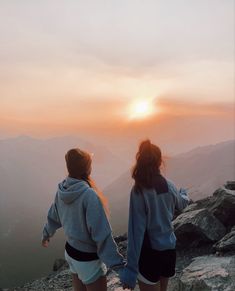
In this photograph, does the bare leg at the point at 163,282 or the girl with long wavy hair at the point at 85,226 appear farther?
the bare leg at the point at 163,282

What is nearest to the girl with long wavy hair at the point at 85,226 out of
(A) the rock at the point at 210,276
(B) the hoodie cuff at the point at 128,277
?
(B) the hoodie cuff at the point at 128,277

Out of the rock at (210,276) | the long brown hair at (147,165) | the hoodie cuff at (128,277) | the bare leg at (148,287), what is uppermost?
the long brown hair at (147,165)

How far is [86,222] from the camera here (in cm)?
630

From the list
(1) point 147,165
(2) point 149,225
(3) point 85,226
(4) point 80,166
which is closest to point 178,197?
(2) point 149,225

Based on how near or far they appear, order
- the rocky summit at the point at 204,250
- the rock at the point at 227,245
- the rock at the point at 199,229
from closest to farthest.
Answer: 1. the rocky summit at the point at 204,250
2. the rock at the point at 227,245
3. the rock at the point at 199,229

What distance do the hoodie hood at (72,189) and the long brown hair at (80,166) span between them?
128mm

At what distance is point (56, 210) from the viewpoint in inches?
279

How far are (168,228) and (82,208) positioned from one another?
5.06 ft

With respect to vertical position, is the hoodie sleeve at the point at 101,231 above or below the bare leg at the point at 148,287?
above

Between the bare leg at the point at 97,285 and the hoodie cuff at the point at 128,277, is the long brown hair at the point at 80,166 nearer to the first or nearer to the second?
the hoodie cuff at the point at 128,277

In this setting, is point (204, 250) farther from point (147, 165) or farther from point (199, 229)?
point (147, 165)

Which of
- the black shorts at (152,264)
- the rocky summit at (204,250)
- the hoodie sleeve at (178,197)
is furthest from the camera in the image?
the rocky summit at (204,250)

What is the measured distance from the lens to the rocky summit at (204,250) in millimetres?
10633

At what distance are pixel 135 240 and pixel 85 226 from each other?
88 cm
